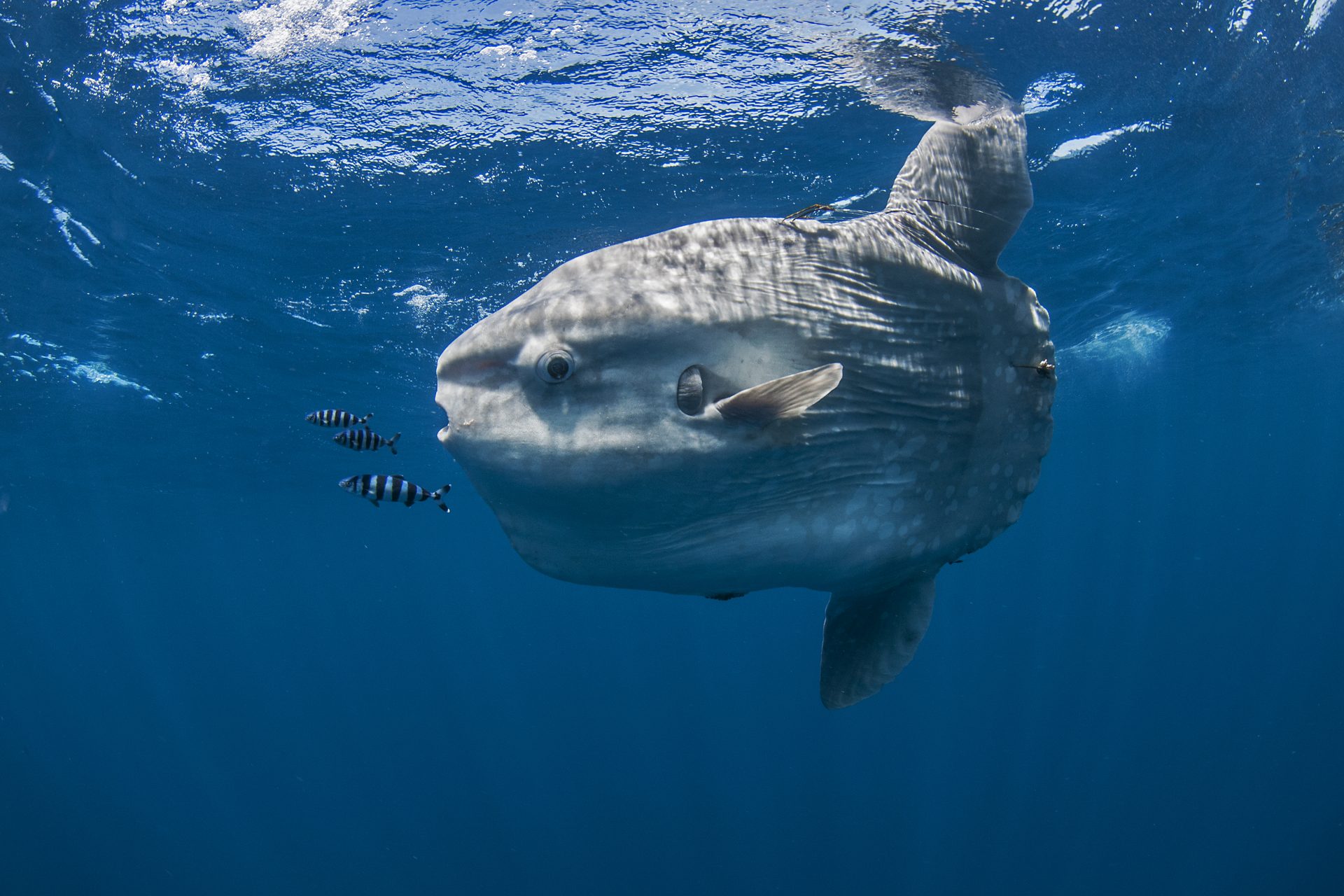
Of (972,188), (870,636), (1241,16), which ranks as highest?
(1241,16)

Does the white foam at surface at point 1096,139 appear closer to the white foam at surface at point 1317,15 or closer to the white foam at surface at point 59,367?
the white foam at surface at point 1317,15

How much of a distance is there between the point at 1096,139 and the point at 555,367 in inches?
397

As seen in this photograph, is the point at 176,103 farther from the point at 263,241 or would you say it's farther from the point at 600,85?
the point at 600,85

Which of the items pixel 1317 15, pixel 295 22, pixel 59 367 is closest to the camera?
pixel 295 22

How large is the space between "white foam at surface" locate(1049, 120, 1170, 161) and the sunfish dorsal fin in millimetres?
7970

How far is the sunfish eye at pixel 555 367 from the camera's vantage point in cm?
158

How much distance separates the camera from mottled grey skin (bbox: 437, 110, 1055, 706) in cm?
160

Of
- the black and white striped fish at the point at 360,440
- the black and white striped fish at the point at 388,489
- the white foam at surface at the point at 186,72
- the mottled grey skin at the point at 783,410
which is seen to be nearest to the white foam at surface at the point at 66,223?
the white foam at surface at the point at 186,72

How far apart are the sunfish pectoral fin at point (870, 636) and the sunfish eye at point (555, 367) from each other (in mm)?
1692

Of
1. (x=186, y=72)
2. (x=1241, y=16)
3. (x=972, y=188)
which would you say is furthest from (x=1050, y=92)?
(x=186, y=72)

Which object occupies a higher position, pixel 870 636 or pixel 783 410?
pixel 783 410

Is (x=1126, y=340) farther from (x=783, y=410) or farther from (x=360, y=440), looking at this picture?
(x=783, y=410)

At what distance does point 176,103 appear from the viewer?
278 inches

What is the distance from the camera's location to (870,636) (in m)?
2.93
